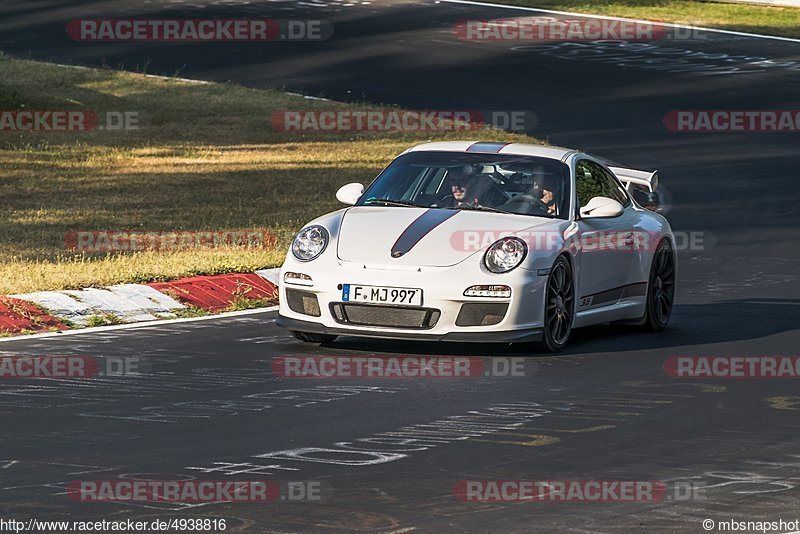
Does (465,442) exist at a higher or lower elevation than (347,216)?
lower

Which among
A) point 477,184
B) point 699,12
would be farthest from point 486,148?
point 699,12

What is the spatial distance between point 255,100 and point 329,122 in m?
2.62

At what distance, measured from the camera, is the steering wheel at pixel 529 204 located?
12.0m

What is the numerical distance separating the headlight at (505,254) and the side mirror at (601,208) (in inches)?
34.4

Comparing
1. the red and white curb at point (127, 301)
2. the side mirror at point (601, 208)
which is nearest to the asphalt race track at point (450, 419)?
the red and white curb at point (127, 301)

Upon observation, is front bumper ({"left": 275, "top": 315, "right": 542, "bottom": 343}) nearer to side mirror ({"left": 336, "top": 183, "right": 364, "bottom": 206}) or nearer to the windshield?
the windshield

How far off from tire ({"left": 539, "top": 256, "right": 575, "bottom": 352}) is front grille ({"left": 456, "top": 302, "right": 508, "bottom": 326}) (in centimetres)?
35

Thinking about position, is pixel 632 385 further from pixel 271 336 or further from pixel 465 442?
pixel 271 336

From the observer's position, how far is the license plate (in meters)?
11.0

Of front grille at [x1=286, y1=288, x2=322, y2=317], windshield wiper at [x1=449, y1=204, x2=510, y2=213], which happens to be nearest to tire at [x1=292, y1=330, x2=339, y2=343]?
front grille at [x1=286, y1=288, x2=322, y2=317]

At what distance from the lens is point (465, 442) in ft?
28.2

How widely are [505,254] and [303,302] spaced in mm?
1380

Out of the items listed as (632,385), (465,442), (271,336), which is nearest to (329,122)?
(271,336)

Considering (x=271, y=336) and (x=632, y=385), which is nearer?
(x=632, y=385)
